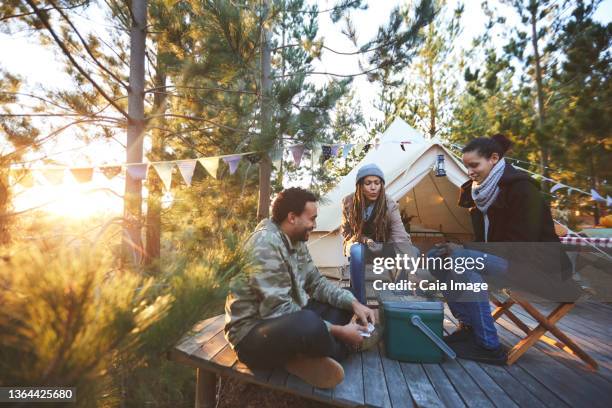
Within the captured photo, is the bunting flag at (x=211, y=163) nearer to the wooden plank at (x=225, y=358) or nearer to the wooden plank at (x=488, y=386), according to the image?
the wooden plank at (x=225, y=358)

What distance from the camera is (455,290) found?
6.43 feet

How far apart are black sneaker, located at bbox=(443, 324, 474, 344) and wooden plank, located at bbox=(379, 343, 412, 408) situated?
17.1 inches

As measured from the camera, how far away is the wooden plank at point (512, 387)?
4.86 ft

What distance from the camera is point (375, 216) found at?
301cm

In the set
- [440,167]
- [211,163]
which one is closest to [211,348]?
[211,163]

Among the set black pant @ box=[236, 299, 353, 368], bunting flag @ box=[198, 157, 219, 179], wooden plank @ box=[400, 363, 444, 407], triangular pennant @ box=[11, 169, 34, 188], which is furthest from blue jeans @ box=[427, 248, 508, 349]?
bunting flag @ box=[198, 157, 219, 179]

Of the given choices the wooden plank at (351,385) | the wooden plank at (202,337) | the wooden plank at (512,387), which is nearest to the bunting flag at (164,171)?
the wooden plank at (202,337)

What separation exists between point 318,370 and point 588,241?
10.5 ft

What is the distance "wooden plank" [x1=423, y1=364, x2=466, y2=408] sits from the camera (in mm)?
1476

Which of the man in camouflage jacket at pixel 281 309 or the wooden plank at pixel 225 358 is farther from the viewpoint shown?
the wooden plank at pixel 225 358

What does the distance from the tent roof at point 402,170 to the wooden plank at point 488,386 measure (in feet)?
10.5

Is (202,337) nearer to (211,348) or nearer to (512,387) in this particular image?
(211,348)

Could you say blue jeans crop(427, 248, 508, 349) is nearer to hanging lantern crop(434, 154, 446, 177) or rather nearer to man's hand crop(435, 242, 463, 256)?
man's hand crop(435, 242, 463, 256)

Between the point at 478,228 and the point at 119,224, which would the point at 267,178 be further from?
the point at 119,224
